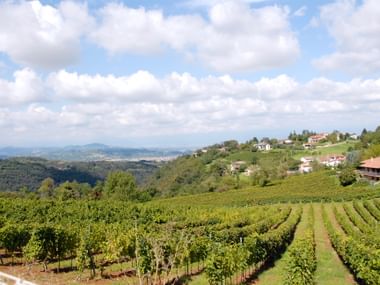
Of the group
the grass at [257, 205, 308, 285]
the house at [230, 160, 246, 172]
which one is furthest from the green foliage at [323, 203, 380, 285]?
the house at [230, 160, 246, 172]

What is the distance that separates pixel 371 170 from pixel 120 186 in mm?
57707

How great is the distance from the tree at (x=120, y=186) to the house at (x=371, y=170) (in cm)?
5325

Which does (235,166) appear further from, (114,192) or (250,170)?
(114,192)

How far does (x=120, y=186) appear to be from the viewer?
102312 millimetres

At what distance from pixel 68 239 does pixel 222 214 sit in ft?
85.4

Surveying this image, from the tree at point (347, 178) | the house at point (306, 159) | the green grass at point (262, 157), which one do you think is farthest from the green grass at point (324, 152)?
the tree at point (347, 178)

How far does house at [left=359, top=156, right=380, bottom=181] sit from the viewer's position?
84181 millimetres

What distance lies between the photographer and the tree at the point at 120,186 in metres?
101

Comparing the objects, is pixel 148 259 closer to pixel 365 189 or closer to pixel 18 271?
pixel 18 271

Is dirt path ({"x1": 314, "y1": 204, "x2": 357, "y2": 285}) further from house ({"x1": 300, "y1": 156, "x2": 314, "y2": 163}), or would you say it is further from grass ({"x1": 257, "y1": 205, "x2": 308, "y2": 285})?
house ({"x1": 300, "y1": 156, "x2": 314, "y2": 163})

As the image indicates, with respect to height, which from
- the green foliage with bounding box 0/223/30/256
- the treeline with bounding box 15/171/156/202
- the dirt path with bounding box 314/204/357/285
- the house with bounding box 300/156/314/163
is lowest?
the treeline with bounding box 15/171/156/202

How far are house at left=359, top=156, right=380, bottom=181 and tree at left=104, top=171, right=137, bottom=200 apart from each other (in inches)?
2097

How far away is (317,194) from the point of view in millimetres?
75688

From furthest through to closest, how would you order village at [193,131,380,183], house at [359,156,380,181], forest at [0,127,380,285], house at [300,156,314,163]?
house at [300,156,314,163]
village at [193,131,380,183]
house at [359,156,380,181]
forest at [0,127,380,285]
